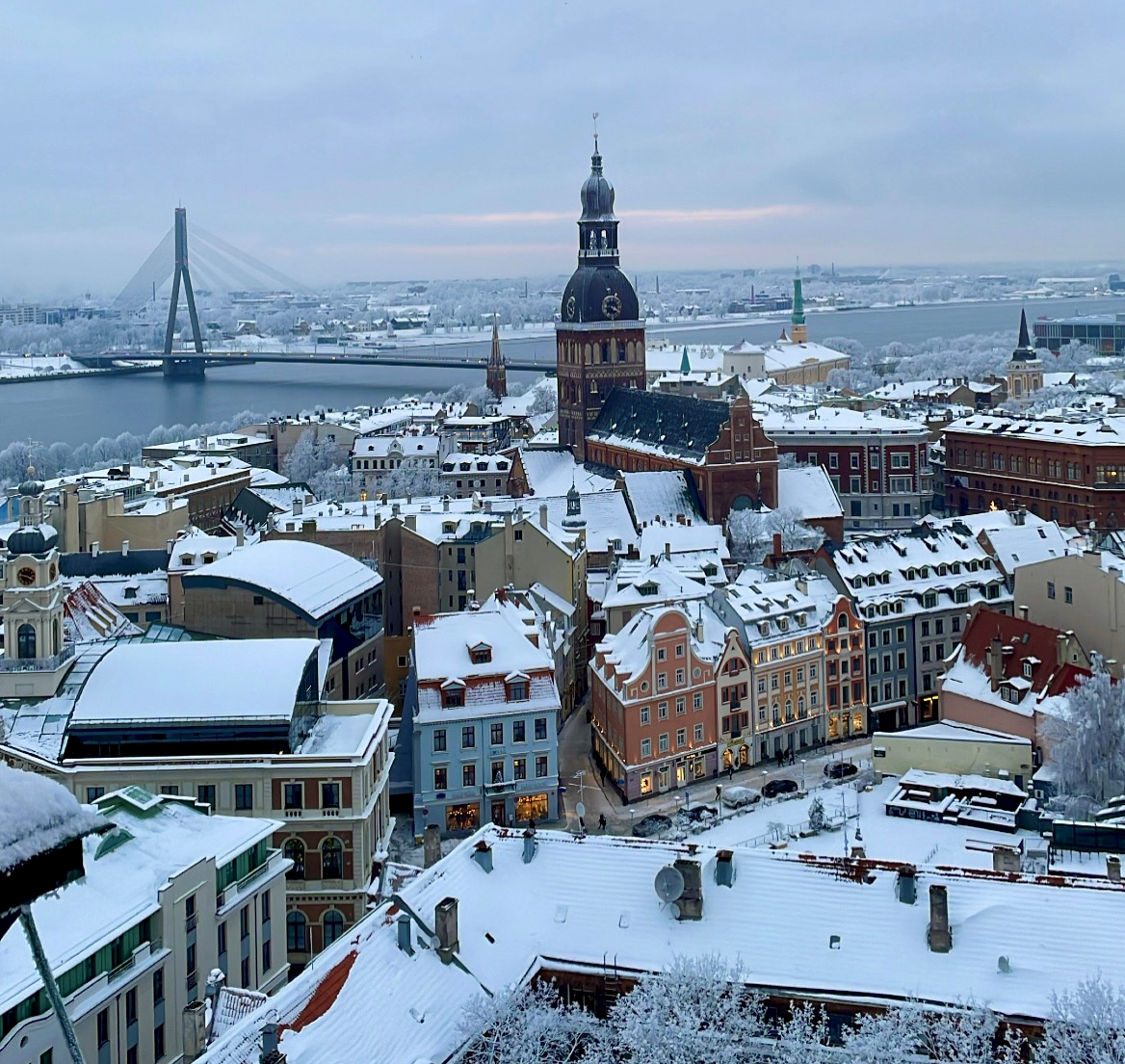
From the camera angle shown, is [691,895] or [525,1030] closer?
[525,1030]

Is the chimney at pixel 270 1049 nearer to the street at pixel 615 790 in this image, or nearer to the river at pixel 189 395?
the street at pixel 615 790

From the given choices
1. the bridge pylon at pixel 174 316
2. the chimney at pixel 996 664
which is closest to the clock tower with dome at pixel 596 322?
the chimney at pixel 996 664

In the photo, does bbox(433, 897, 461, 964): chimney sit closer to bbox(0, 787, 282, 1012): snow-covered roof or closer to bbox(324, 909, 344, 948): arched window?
bbox(0, 787, 282, 1012): snow-covered roof

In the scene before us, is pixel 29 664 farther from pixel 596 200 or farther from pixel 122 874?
pixel 596 200

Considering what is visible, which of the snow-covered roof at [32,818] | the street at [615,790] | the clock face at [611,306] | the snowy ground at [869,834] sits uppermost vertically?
the clock face at [611,306]

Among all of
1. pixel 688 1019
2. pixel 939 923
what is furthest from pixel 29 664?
pixel 939 923

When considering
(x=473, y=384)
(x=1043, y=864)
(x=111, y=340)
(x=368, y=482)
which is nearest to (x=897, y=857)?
(x=1043, y=864)

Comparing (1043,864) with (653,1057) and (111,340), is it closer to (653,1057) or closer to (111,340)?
(653,1057)
